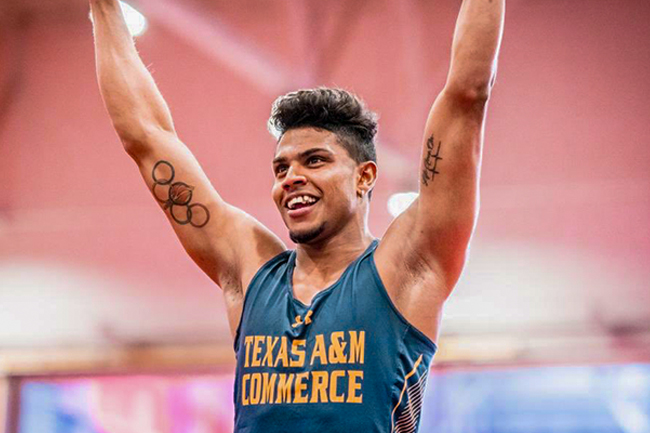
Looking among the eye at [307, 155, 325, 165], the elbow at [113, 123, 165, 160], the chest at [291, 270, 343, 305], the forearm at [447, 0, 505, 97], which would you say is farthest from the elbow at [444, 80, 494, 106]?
the elbow at [113, 123, 165, 160]

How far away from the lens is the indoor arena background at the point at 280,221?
523 cm

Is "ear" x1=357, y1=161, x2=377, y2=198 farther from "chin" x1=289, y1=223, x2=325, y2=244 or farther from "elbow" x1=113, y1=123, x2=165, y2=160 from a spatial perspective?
"elbow" x1=113, y1=123, x2=165, y2=160

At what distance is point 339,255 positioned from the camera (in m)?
2.24

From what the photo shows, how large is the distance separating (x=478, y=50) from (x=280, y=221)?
3.70m

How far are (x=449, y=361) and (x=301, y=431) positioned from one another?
3398 millimetres

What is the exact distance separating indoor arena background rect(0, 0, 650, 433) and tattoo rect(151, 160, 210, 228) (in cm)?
311

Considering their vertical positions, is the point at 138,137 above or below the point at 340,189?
above

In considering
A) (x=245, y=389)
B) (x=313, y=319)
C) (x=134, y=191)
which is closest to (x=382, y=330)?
(x=313, y=319)

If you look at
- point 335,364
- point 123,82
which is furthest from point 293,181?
point 123,82

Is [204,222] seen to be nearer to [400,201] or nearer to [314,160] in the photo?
[314,160]

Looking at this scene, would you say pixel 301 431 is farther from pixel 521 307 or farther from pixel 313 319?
pixel 521 307

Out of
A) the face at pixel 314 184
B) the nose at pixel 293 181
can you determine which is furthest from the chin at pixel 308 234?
the nose at pixel 293 181

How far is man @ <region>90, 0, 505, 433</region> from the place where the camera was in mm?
1979

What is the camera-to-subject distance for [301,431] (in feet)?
6.39
